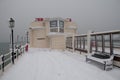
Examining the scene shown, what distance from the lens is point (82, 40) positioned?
1230 cm

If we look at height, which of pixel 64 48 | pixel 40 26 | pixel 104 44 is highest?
pixel 40 26

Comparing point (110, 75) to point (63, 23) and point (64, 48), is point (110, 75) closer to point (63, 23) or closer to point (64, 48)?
point (64, 48)

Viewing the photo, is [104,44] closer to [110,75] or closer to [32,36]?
[110,75]

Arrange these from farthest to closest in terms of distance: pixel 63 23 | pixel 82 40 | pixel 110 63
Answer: pixel 63 23 < pixel 82 40 < pixel 110 63

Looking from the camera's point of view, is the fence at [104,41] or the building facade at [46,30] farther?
the building facade at [46,30]

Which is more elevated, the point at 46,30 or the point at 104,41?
the point at 46,30

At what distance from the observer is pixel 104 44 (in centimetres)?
799

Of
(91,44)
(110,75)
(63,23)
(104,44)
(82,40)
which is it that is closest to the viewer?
(110,75)

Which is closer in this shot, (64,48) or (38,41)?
(64,48)

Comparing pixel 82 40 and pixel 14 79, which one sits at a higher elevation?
pixel 82 40

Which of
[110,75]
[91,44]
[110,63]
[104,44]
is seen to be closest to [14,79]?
[110,75]

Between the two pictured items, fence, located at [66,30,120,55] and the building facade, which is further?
the building facade

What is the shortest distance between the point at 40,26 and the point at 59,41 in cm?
737

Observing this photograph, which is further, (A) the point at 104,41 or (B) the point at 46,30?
(B) the point at 46,30
